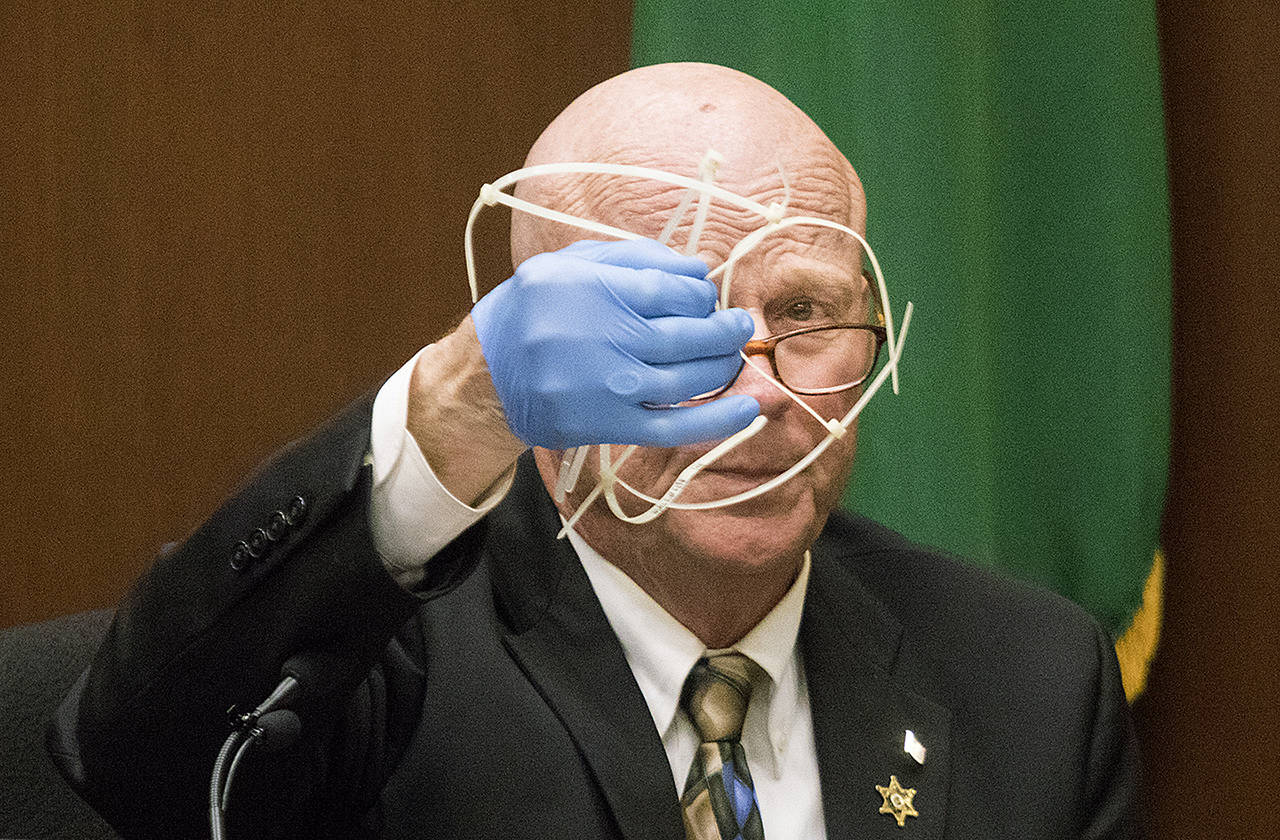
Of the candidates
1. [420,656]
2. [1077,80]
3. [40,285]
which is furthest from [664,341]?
[1077,80]

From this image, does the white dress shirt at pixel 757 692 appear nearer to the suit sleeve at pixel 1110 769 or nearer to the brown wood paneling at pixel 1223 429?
the suit sleeve at pixel 1110 769

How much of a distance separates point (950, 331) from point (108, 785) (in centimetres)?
115

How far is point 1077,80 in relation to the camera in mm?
1896

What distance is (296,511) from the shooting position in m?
1.01

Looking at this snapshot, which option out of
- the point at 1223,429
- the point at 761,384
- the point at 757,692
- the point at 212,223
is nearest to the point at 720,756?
the point at 757,692

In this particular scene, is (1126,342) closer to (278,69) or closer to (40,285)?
(278,69)

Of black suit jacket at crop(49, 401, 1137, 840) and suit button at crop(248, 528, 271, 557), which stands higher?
suit button at crop(248, 528, 271, 557)

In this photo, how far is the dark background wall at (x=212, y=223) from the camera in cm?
168

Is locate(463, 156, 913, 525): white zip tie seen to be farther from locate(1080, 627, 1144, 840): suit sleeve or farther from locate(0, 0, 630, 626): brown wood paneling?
locate(0, 0, 630, 626): brown wood paneling

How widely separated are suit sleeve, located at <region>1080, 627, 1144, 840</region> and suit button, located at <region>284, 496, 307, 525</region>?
84 cm

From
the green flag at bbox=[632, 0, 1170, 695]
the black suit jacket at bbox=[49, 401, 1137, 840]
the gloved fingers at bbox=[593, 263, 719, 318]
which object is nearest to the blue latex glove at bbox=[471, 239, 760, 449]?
the gloved fingers at bbox=[593, 263, 719, 318]

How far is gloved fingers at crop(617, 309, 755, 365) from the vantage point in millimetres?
927

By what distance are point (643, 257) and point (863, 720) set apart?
0.56 m

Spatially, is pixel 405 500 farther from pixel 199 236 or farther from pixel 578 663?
pixel 199 236
